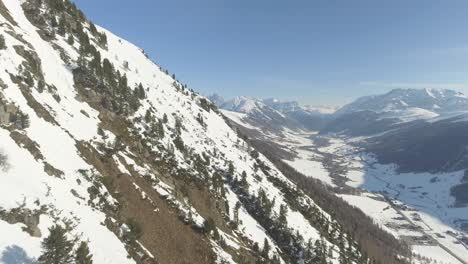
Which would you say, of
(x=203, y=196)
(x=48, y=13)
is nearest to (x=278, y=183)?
(x=203, y=196)

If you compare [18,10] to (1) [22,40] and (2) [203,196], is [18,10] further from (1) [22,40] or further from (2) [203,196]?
(2) [203,196]

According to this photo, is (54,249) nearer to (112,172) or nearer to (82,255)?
(82,255)

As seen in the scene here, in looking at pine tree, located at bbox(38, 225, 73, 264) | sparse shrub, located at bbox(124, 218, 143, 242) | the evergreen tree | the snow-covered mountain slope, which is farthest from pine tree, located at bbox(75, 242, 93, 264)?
the evergreen tree

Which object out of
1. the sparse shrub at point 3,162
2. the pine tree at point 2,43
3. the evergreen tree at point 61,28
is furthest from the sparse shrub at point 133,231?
the evergreen tree at point 61,28

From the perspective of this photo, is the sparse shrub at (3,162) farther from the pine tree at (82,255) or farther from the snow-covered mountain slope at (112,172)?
the pine tree at (82,255)

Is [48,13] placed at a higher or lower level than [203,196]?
higher

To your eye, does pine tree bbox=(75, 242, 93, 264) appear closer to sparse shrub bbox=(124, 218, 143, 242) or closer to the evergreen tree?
sparse shrub bbox=(124, 218, 143, 242)

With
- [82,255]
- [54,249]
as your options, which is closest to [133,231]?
[82,255]
